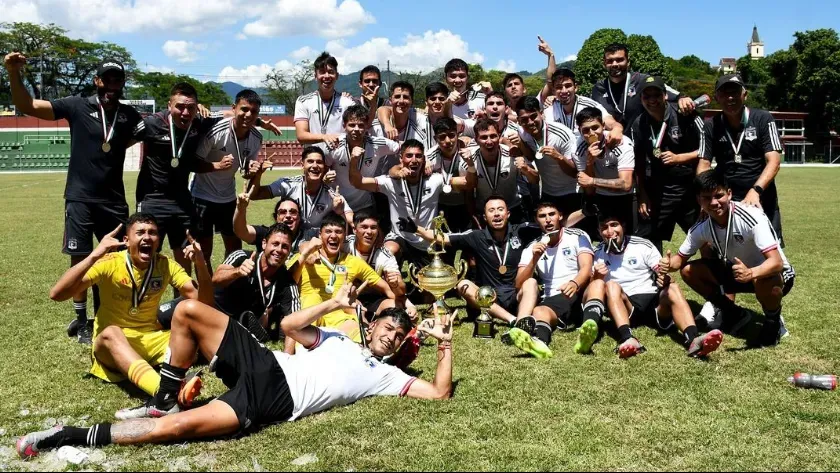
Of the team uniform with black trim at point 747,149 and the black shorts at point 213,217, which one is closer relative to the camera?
the team uniform with black trim at point 747,149

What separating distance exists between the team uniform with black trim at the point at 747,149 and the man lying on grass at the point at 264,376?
11.9ft

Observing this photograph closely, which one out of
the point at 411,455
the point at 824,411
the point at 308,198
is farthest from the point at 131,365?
the point at 824,411

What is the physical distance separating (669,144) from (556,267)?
73.9 inches

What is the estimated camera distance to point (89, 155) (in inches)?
241

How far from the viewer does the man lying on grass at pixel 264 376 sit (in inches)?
149

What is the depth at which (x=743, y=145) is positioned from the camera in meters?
6.50

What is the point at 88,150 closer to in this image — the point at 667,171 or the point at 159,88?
the point at 667,171

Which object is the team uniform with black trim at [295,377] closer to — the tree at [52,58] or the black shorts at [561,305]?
the black shorts at [561,305]

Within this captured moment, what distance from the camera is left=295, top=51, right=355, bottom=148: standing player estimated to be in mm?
8109

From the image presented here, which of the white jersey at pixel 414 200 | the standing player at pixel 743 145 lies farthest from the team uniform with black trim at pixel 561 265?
the standing player at pixel 743 145

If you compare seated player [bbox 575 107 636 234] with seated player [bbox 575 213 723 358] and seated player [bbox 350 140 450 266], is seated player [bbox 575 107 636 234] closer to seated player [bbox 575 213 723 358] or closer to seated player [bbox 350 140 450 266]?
seated player [bbox 575 213 723 358]

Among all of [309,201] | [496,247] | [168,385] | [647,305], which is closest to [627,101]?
[496,247]

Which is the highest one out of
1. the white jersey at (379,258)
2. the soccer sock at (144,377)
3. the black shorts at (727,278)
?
the white jersey at (379,258)

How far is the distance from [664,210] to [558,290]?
1725 millimetres
